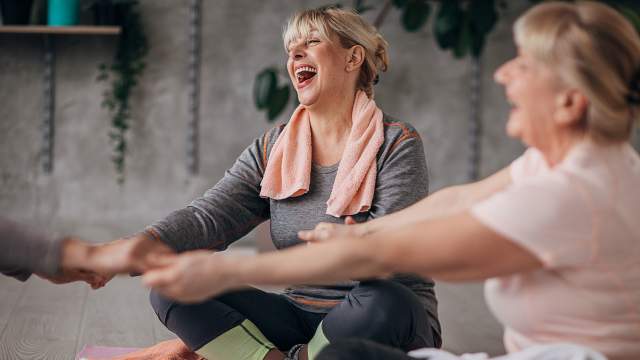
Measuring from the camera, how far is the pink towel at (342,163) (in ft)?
7.28

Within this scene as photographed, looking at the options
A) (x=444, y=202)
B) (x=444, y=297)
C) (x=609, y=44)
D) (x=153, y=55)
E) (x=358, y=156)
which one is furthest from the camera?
(x=153, y=55)

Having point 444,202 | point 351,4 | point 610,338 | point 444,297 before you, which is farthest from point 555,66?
point 351,4

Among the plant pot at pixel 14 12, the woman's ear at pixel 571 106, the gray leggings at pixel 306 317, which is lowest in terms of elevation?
the gray leggings at pixel 306 317

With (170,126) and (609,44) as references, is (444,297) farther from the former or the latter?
(609,44)

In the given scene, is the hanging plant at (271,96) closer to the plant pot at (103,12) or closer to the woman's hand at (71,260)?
the plant pot at (103,12)

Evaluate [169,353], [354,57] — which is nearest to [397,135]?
[354,57]

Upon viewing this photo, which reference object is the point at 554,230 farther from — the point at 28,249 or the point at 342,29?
the point at 342,29

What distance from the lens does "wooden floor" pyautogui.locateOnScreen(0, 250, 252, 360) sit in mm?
2961

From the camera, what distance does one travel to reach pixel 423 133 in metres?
5.05

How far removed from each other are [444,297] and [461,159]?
4.50ft

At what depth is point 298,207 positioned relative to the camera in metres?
2.32

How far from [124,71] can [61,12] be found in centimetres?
43

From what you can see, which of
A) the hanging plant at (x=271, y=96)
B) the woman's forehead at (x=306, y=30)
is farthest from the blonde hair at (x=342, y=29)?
the hanging plant at (x=271, y=96)

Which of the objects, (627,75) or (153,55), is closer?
(627,75)
